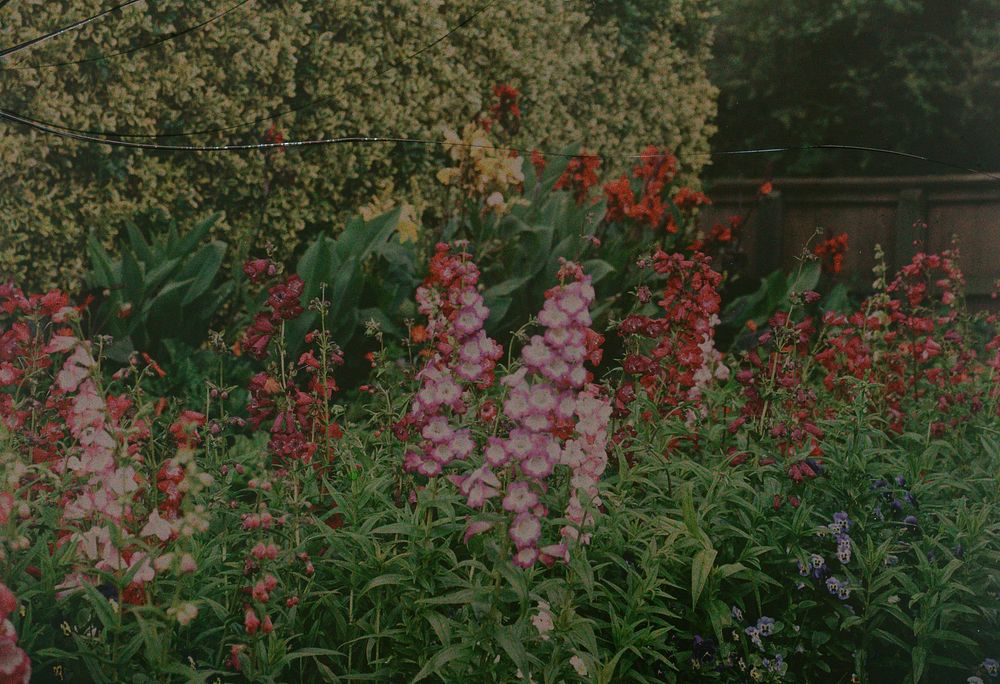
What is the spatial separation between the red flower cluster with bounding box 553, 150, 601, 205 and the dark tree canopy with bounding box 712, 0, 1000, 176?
2.14ft

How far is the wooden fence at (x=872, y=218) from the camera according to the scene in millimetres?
3645

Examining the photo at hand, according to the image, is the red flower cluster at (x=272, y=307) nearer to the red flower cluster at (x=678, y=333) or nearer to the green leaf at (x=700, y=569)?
the red flower cluster at (x=678, y=333)

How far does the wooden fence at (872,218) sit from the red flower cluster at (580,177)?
581 mm

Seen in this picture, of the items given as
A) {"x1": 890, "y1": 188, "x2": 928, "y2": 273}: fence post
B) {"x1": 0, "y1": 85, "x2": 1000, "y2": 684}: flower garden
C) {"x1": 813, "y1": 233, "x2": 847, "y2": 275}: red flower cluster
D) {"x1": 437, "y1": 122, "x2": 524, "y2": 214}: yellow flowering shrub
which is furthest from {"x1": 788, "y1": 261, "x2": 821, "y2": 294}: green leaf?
{"x1": 437, "y1": 122, "x2": 524, "y2": 214}: yellow flowering shrub

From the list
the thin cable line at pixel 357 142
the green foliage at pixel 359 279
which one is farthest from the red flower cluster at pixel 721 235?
the green foliage at pixel 359 279

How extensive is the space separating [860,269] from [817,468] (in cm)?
213

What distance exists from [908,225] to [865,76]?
2.01 ft

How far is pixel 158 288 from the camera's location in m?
3.42

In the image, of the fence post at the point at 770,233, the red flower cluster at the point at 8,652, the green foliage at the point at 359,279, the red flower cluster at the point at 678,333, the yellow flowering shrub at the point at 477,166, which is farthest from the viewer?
the fence post at the point at 770,233

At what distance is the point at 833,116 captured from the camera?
12.3ft

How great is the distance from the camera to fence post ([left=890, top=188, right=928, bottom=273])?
3758mm

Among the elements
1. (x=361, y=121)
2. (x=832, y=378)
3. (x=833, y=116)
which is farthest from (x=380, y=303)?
(x=833, y=116)

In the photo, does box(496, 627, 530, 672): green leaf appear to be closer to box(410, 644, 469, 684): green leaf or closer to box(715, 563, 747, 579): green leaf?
box(410, 644, 469, 684): green leaf

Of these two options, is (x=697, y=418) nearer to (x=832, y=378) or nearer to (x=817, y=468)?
(x=817, y=468)
